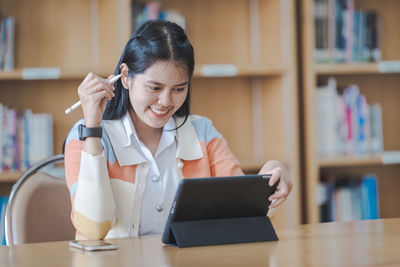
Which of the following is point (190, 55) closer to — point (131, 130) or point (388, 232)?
point (131, 130)

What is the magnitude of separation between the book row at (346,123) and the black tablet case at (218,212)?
156 centimetres

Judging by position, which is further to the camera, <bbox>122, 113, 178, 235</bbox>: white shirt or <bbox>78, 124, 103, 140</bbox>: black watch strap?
<bbox>122, 113, 178, 235</bbox>: white shirt

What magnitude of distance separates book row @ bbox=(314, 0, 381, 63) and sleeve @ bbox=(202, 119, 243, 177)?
1.17 metres

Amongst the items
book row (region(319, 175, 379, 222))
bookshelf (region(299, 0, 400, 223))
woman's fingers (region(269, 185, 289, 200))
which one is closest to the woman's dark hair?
woman's fingers (region(269, 185, 289, 200))

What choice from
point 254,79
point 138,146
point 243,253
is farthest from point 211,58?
point 243,253

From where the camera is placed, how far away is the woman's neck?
1657 mm

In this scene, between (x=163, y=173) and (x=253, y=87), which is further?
(x=253, y=87)

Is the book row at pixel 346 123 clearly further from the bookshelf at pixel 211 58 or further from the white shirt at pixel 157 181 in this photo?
the white shirt at pixel 157 181

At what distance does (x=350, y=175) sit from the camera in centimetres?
300

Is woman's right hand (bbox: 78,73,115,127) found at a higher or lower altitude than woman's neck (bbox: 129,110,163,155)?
higher

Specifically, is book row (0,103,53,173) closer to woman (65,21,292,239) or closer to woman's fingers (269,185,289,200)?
woman (65,21,292,239)

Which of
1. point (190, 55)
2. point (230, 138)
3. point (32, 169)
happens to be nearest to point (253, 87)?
point (230, 138)

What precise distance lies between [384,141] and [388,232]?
74.9 inches

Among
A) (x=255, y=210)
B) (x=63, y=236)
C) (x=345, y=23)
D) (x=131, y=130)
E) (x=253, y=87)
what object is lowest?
(x=63, y=236)
